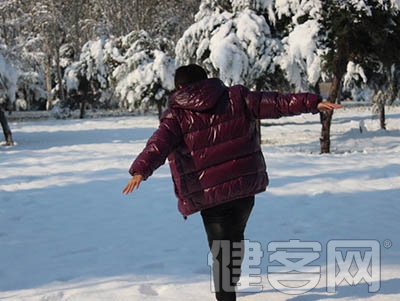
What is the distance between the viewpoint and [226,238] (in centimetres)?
299

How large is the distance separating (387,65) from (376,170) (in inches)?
256

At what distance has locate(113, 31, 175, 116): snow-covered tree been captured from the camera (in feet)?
76.4

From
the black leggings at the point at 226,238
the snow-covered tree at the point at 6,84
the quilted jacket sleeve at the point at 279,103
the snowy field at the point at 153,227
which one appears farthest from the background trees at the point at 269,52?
the black leggings at the point at 226,238

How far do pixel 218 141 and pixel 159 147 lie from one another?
408mm

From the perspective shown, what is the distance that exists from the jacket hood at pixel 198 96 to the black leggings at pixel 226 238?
687 mm

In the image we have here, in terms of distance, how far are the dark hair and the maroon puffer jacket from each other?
0.17 ft

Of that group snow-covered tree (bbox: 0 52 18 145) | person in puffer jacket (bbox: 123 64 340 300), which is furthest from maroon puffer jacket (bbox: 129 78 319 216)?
snow-covered tree (bbox: 0 52 18 145)

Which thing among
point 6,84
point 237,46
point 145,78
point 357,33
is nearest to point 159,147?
point 357,33

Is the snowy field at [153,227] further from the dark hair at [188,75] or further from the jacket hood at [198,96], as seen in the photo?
the dark hair at [188,75]

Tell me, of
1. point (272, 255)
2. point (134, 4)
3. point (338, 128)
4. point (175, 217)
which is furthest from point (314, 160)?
point (134, 4)

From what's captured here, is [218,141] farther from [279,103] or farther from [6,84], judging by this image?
[6,84]

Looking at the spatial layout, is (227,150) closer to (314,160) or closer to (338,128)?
(314,160)

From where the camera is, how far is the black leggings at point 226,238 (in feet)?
9.82

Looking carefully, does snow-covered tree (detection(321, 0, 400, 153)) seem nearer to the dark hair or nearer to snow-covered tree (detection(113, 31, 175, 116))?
the dark hair
